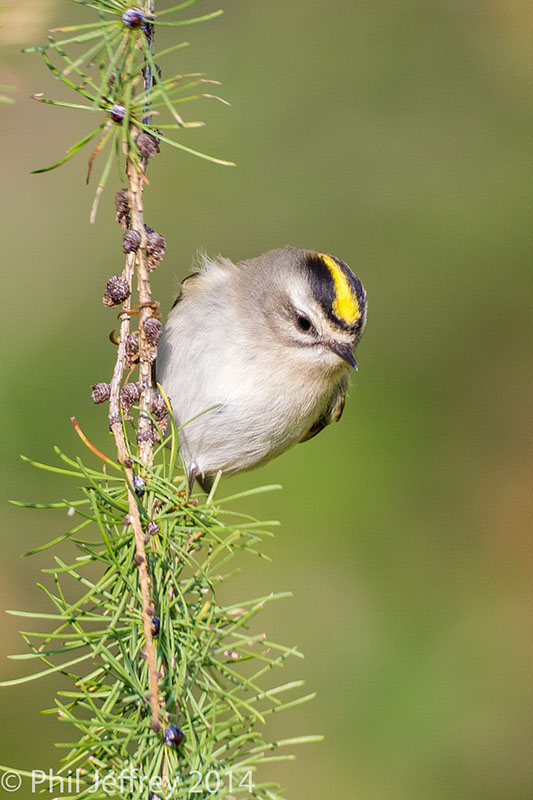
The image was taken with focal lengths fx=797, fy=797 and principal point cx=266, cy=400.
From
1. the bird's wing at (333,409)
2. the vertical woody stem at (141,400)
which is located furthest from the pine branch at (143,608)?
the bird's wing at (333,409)

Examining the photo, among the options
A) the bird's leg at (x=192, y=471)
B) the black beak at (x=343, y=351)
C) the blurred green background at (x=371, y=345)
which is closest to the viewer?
the black beak at (x=343, y=351)

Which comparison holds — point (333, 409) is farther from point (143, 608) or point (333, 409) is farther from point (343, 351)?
point (143, 608)

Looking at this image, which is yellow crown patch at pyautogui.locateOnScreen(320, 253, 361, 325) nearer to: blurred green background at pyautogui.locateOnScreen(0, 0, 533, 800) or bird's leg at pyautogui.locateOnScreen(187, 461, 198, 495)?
bird's leg at pyautogui.locateOnScreen(187, 461, 198, 495)

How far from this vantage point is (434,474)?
3.32 meters

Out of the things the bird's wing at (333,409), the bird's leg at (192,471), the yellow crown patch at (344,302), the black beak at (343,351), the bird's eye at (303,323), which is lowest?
the bird's leg at (192,471)

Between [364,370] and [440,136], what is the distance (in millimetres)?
1180

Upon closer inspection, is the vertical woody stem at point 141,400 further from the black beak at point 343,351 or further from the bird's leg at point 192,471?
the bird's leg at point 192,471

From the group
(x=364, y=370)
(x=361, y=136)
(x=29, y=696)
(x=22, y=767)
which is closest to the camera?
(x=22, y=767)

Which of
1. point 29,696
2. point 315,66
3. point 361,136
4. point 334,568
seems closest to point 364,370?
point 334,568

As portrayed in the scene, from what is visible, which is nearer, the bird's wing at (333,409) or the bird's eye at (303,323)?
the bird's eye at (303,323)

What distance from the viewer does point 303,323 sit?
75.0 inches

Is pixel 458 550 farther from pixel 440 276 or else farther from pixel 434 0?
pixel 434 0

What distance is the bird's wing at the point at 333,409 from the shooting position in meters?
2.18

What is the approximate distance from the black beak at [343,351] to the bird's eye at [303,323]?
76mm
